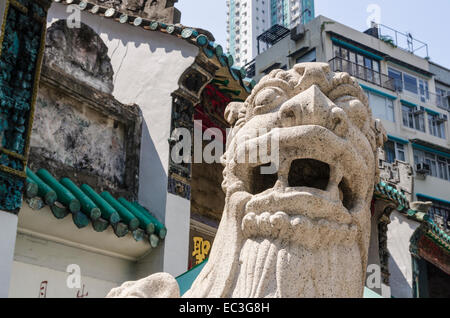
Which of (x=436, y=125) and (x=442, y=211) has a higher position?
(x=436, y=125)

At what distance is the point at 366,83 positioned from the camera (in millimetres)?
20234

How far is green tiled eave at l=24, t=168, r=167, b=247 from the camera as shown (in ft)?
19.5

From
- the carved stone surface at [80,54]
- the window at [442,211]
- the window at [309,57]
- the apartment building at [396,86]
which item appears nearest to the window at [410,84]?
the apartment building at [396,86]

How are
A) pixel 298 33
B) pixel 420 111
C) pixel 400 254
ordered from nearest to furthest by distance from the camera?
pixel 400 254
pixel 298 33
pixel 420 111

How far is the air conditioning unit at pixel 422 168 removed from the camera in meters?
20.6

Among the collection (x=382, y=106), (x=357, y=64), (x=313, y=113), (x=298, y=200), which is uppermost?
(x=357, y=64)

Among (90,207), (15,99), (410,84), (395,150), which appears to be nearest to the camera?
(15,99)

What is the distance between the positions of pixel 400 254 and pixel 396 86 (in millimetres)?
10226

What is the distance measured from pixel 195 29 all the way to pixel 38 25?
2.68 m

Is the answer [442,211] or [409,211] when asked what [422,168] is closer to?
[442,211]

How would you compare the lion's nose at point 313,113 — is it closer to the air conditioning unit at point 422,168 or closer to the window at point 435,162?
the air conditioning unit at point 422,168

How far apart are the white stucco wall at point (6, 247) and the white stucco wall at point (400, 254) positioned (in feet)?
29.9

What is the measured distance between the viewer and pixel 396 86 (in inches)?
845

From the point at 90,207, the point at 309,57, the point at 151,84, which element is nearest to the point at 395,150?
the point at 309,57
